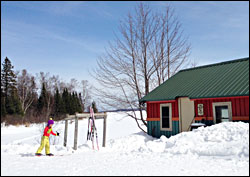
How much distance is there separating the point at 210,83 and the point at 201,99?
1222mm

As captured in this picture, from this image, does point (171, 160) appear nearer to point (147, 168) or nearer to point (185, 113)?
point (147, 168)

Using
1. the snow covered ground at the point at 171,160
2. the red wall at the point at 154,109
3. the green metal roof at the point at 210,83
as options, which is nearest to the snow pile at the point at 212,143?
the snow covered ground at the point at 171,160

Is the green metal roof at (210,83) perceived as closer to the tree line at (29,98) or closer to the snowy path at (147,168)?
the snowy path at (147,168)

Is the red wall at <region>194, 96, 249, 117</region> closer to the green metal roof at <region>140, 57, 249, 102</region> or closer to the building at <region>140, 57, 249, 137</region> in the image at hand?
the building at <region>140, 57, 249, 137</region>

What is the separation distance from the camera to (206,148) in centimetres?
859

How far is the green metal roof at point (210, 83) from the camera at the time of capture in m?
11.9

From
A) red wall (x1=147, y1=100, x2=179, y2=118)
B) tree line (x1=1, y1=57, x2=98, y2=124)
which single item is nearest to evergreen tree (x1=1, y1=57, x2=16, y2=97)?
tree line (x1=1, y1=57, x2=98, y2=124)

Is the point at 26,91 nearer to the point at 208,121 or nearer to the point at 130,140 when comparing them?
the point at 130,140

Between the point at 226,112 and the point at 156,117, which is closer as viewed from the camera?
the point at 226,112

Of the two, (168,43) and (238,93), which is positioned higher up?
(168,43)

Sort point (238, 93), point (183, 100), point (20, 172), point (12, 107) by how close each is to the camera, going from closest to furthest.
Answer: point (20, 172) < point (238, 93) < point (183, 100) < point (12, 107)

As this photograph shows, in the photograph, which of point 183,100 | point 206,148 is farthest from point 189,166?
point 183,100

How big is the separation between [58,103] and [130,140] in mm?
35496

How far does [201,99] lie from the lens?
13.0 metres
